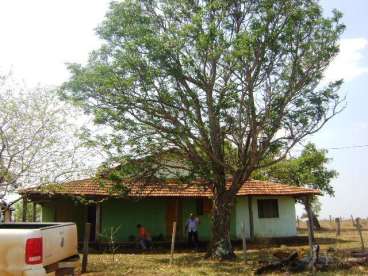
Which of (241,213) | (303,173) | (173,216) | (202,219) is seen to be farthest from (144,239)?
(303,173)

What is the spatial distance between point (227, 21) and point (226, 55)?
5.73ft

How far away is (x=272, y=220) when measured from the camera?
91.1 ft

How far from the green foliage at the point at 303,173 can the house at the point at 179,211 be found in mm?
6789

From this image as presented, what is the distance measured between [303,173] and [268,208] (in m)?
8.53

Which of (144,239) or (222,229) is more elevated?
(222,229)

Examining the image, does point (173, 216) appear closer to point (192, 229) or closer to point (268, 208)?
point (192, 229)

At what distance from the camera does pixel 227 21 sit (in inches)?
653

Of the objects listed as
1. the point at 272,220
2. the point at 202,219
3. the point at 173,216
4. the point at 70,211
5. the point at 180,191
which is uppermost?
the point at 180,191

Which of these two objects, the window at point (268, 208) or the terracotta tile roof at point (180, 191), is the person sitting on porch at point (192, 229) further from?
the window at point (268, 208)

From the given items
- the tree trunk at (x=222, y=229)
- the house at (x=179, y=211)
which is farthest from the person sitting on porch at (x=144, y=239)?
the tree trunk at (x=222, y=229)

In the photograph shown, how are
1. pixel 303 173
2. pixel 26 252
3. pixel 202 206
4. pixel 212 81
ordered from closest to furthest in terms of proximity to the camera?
1. pixel 26 252
2. pixel 212 81
3. pixel 202 206
4. pixel 303 173

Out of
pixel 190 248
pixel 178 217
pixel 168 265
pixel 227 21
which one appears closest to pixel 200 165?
pixel 168 265

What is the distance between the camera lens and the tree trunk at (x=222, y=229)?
57.5 ft

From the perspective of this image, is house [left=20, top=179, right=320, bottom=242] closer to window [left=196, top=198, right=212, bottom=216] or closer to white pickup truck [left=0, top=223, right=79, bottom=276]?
window [left=196, top=198, right=212, bottom=216]
